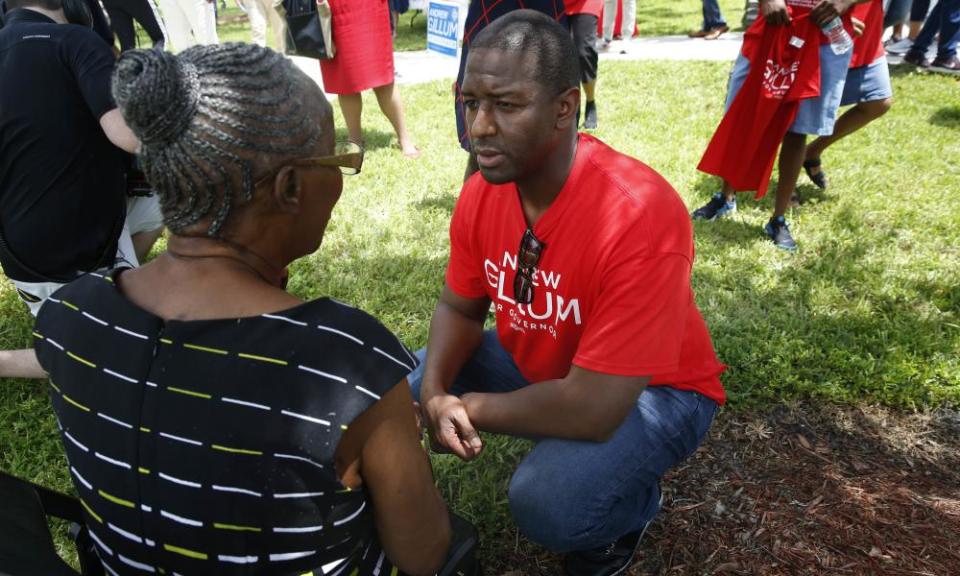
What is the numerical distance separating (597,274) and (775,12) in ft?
9.52

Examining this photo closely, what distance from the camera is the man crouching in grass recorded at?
1.91 m

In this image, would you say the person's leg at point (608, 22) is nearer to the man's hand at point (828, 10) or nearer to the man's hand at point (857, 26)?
the man's hand at point (857, 26)

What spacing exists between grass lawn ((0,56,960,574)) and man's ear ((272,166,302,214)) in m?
1.63

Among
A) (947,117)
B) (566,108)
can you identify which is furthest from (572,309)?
(947,117)

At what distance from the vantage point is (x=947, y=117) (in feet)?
21.7

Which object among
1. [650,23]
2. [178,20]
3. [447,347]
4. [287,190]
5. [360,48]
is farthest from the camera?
[650,23]

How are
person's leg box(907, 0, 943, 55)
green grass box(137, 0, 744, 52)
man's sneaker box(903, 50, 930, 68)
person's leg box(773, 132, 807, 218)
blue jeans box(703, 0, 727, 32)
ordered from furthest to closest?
green grass box(137, 0, 744, 52) → blue jeans box(703, 0, 727, 32) → man's sneaker box(903, 50, 930, 68) → person's leg box(907, 0, 943, 55) → person's leg box(773, 132, 807, 218)

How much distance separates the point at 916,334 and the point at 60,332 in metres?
3.62

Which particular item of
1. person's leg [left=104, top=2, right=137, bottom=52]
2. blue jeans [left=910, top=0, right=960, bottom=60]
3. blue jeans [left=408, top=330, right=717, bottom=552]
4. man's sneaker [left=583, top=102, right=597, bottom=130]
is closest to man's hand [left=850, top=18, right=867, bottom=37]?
man's sneaker [left=583, top=102, right=597, bottom=130]

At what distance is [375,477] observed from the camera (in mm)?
1351

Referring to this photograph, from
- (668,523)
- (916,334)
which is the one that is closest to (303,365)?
(668,523)

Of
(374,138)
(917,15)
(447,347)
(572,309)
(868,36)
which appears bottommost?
(374,138)

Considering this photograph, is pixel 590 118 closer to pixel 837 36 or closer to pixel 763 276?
pixel 837 36

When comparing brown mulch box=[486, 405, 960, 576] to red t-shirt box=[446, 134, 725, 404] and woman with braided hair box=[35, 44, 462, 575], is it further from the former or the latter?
woman with braided hair box=[35, 44, 462, 575]
